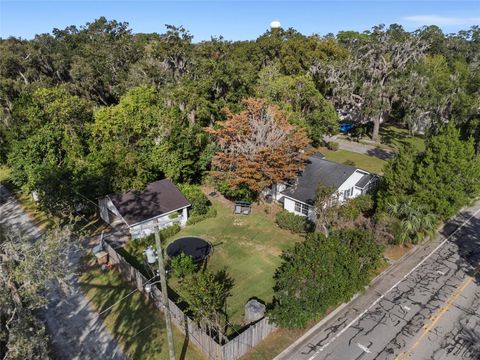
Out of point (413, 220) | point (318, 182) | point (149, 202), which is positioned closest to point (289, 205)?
point (318, 182)

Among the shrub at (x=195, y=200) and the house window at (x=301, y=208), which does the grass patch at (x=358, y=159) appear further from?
the shrub at (x=195, y=200)

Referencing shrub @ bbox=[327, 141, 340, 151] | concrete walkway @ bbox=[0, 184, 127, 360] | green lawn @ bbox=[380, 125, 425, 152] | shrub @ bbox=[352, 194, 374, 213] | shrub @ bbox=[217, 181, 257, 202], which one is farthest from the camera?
green lawn @ bbox=[380, 125, 425, 152]

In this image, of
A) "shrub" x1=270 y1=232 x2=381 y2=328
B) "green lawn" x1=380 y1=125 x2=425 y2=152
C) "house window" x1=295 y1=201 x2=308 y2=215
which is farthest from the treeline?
"shrub" x1=270 y1=232 x2=381 y2=328

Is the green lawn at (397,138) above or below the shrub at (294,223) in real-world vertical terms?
above

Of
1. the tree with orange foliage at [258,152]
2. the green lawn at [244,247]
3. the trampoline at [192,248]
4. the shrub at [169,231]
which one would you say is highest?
the tree with orange foliage at [258,152]

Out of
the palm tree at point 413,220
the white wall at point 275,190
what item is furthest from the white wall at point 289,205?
the palm tree at point 413,220

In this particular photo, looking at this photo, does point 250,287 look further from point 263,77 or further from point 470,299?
point 263,77

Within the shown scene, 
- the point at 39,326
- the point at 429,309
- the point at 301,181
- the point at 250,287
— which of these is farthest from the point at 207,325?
the point at 301,181

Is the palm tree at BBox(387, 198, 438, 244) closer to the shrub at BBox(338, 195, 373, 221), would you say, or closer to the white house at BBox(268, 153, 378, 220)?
the shrub at BBox(338, 195, 373, 221)
